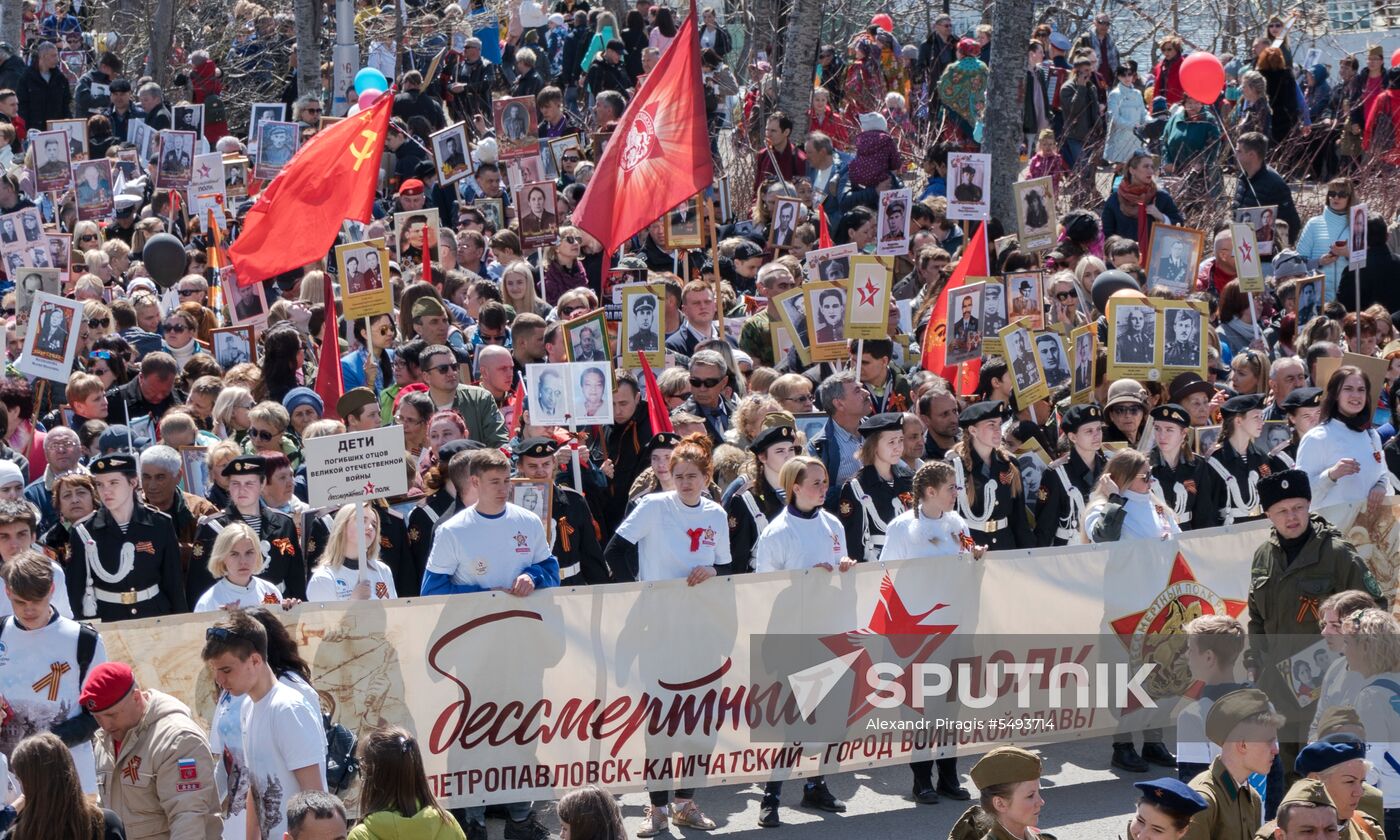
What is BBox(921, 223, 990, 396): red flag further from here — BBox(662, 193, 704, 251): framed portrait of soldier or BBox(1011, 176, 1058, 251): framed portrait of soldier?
BBox(662, 193, 704, 251): framed portrait of soldier

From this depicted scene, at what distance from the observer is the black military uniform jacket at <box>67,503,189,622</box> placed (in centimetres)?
872

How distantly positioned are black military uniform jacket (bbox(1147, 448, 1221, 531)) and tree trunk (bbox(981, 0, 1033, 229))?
7.70 meters

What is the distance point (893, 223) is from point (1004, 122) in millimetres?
3864

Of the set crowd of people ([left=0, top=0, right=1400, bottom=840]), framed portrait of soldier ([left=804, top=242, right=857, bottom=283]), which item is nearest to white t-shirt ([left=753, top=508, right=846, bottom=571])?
crowd of people ([left=0, top=0, right=1400, bottom=840])

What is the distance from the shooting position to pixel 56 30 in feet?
105

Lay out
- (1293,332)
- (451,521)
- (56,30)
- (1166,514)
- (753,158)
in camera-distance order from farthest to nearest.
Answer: (56,30)
(753,158)
(1293,332)
(1166,514)
(451,521)

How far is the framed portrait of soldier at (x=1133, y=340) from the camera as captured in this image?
1175 centimetres

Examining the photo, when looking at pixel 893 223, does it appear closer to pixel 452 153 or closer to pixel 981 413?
pixel 452 153

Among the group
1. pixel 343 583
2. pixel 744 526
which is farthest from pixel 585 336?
pixel 343 583

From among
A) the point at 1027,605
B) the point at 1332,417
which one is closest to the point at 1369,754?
the point at 1027,605

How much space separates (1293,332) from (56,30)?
952 inches

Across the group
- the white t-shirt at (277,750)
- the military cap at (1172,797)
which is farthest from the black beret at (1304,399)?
the white t-shirt at (277,750)

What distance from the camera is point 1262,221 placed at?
15.5 metres

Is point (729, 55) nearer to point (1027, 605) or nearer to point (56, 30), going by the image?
point (56, 30)
